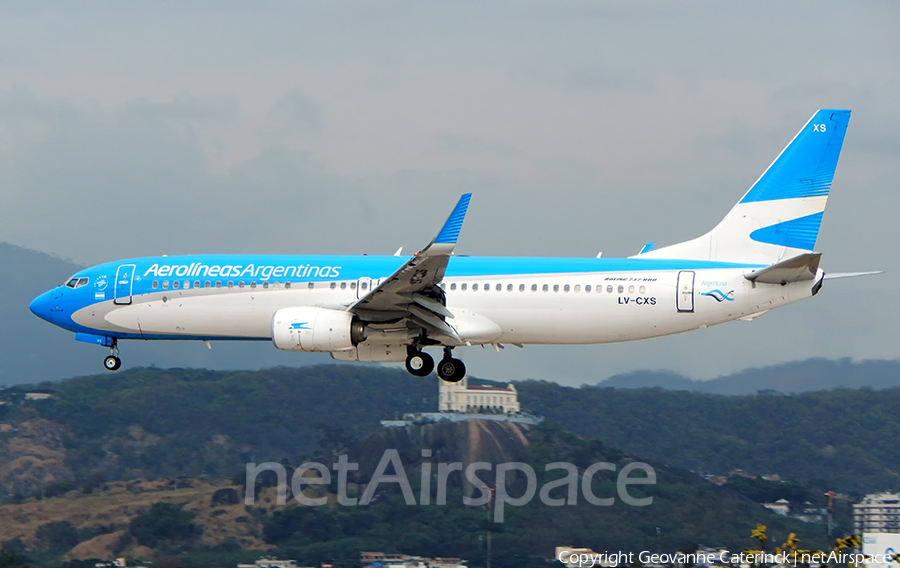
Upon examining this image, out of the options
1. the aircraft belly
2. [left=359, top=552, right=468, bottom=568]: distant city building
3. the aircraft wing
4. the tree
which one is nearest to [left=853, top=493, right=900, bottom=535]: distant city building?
[left=359, top=552, right=468, bottom=568]: distant city building

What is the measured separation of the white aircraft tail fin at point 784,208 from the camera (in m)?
36.5

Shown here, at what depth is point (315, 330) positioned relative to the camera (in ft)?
114

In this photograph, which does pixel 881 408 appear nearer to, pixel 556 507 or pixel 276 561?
pixel 556 507

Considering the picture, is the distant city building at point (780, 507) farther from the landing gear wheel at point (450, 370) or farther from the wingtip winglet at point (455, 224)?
the wingtip winglet at point (455, 224)

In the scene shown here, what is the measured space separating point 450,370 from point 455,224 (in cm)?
662

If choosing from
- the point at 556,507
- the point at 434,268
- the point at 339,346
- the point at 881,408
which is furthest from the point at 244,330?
the point at 881,408

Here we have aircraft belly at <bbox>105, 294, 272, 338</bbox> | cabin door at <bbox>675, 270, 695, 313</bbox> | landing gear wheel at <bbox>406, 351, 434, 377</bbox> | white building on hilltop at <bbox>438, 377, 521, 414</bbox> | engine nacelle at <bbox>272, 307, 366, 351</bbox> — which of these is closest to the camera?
engine nacelle at <bbox>272, 307, 366, 351</bbox>

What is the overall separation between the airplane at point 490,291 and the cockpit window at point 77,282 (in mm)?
528

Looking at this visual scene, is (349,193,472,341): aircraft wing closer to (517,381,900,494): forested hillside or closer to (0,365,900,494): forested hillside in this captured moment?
(0,365,900,494): forested hillside

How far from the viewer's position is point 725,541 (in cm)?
4194

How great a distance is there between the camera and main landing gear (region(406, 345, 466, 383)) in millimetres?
37125

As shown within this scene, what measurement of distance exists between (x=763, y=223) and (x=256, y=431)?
23543 millimetres

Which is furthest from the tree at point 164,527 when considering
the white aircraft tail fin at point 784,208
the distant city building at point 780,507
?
the distant city building at point 780,507

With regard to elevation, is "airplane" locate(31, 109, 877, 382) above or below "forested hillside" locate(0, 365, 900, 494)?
above
